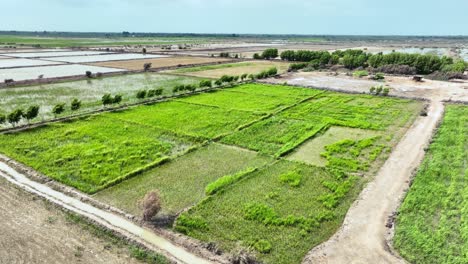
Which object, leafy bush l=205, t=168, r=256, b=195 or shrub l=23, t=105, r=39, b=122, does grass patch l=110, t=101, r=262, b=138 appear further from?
leafy bush l=205, t=168, r=256, b=195

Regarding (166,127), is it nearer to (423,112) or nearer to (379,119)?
(379,119)

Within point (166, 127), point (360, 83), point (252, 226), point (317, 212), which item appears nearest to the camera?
point (252, 226)

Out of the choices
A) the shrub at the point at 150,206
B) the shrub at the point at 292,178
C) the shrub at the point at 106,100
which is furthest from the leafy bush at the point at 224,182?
the shrub at the point at 106,100

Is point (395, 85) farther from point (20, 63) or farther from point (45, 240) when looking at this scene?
point (20, 63)

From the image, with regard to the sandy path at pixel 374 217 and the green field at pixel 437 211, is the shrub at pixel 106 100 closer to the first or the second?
the sandy path at pixel 374 217

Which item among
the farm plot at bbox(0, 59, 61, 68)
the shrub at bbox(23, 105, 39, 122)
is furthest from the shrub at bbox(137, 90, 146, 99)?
the farm plot at bbox(0, 59, 61, 68)

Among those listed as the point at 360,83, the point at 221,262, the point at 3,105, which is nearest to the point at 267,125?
the point at 221,262

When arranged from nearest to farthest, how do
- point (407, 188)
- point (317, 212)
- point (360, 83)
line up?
point (317, 212) < point (407, 188) < point (360, 83)
